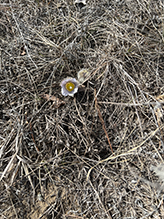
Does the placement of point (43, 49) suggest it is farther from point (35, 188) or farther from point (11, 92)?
point (35, 188)

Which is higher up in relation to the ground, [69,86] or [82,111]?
[69,86]

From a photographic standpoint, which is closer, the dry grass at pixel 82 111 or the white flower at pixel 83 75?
the dry grass at pixel 82 111

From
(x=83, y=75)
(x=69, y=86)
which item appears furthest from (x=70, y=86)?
(x=83, y=75)

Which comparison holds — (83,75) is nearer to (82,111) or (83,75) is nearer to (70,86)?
(70,86)

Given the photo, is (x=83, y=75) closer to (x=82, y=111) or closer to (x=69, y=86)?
(x=69, y=86)
